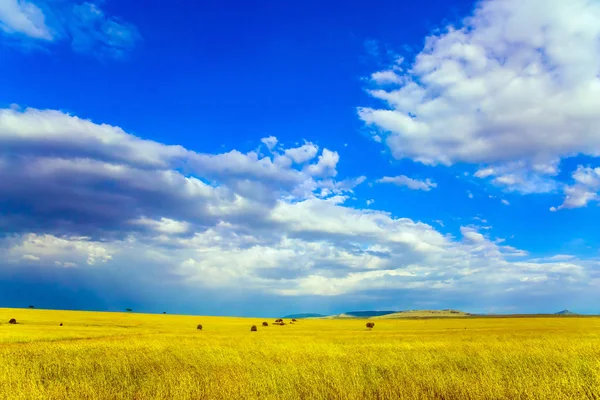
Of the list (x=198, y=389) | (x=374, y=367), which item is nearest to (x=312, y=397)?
(x=198, y=389)

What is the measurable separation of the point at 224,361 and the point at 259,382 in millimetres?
5532

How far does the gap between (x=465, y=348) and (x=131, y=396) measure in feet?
69.1

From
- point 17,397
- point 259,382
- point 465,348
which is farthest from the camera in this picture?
point 465,348

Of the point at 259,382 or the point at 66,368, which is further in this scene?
the point at 66,368

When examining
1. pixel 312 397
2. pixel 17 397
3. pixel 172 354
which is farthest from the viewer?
pixel 172 354

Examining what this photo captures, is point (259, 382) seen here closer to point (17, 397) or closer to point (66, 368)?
point (17, 397)

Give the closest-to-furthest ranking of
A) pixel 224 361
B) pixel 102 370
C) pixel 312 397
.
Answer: pixel 312 397 → pixel 102 370 → pixel 224 361

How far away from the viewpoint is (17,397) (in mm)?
14648

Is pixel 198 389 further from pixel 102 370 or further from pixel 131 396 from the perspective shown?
pixel 102 370

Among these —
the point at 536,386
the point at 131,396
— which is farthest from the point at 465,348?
the point at 131,396

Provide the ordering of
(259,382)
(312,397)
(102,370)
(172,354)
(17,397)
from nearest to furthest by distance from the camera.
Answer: (17,397), (312,397), (259,382), (102,370), (172,354)

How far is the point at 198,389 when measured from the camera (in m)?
16.6

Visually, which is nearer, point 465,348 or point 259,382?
point 259,382

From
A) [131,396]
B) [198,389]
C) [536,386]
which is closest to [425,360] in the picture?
[536,386]
